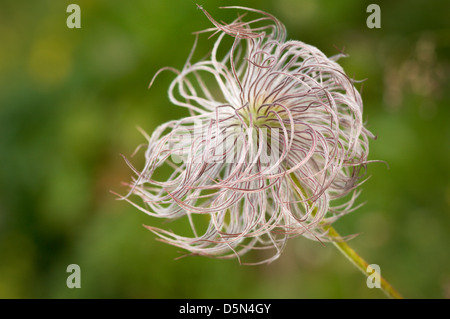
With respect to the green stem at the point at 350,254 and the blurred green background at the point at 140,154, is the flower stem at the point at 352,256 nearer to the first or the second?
the green stem at the point at 350,254

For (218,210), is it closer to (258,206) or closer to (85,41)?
(258,206)

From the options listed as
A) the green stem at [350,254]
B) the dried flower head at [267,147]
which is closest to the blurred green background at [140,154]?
the dried flower head at [267,147]

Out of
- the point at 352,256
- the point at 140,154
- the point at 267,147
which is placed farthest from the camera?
the point at 140,154

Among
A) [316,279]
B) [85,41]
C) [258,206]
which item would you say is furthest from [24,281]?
[258,206]

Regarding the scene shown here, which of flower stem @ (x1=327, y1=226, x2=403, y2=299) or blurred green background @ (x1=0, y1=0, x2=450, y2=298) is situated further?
blurred green background @ (x1=0, y1=0, x2=450, y2=298)

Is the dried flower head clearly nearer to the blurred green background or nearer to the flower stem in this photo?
the flower stem

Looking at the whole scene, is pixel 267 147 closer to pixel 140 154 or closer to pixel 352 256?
pixel 352 256

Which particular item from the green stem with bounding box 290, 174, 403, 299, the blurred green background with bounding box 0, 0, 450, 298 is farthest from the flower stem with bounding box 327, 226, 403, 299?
the blurred green background with bounding box 0, 0, 450, 298

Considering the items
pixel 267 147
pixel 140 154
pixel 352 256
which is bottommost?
pixel 352 256

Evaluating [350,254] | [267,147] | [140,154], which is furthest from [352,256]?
[140,154]
